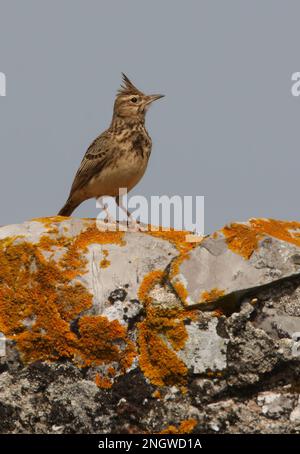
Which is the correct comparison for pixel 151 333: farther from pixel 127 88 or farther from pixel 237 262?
pixel 127 88

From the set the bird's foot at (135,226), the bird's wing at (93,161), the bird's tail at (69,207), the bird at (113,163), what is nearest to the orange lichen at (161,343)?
the bird's foot at (135,226)

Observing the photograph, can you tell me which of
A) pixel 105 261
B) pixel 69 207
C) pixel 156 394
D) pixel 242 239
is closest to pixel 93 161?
pixel 69 207

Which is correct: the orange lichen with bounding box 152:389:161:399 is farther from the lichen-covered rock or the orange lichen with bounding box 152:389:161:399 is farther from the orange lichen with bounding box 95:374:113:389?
the orange lichen with bounding box 95:374:113:389

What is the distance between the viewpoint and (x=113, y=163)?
957 centimetres

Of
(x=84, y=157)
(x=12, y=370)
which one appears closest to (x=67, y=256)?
(x=12, y=370)

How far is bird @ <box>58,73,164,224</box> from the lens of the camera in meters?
9.55

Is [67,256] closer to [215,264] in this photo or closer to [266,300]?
[215,264]

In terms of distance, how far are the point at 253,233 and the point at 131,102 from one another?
16.3 feet

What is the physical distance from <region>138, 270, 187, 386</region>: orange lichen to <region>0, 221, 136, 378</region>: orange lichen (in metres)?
0.11

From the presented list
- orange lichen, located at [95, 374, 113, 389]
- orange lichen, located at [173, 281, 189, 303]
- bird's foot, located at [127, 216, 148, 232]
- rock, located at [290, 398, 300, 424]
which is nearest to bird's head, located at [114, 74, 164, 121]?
bird's foot, located at [127, 216, 148, 232]

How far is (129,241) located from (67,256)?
532 millimetres

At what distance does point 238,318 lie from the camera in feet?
18.6
